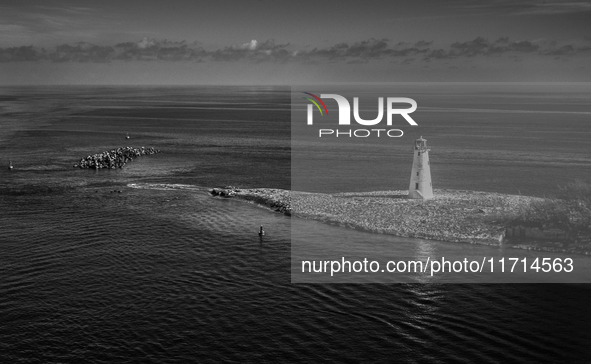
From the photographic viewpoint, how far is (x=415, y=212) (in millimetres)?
73125

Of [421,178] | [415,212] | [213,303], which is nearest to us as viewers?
[213,303]

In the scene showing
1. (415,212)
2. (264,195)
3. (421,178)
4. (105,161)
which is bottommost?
(415,212)

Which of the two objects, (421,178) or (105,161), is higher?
(105,161)

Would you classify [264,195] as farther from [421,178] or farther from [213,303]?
[213,303]

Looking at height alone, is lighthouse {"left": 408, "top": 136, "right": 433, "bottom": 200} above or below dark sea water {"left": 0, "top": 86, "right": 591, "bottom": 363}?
above

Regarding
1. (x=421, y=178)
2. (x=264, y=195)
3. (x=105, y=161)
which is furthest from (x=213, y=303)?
(x=105, y=161)

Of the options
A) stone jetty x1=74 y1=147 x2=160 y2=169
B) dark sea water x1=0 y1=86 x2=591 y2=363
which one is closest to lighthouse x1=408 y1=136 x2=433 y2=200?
dark sea water x1=0 y1=86 x2=591 y2=363

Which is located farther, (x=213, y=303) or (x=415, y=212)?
(x=415, y=212)

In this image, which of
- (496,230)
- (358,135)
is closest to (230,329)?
(496,230)

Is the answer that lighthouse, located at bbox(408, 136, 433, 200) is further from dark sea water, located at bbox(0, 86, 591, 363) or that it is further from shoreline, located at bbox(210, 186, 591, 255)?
dark sea water, located at bbox(0, 86, 591, 363)

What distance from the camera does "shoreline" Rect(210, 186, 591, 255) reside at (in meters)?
62.5

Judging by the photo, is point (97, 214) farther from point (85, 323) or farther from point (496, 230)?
point (496, 230)

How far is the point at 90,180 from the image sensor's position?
9738cm

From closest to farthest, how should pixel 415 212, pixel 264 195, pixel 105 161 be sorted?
pixel 415 212
pixel 264 195
pixel 105 161
